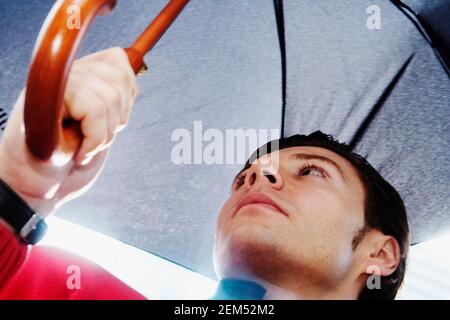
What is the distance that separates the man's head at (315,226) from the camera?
3.81ft

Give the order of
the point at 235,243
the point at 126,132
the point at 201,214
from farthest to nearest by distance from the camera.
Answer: the point at 201,214
the point at 126,132
the point at 235,243

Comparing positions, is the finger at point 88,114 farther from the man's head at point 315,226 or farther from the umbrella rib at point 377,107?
the umbrella rib at point 377,107

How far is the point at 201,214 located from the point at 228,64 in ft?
2.11

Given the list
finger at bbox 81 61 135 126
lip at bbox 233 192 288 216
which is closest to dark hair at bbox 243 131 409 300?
lip at bbox 233 192 288 216

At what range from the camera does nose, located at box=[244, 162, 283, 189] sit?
4.28 ft

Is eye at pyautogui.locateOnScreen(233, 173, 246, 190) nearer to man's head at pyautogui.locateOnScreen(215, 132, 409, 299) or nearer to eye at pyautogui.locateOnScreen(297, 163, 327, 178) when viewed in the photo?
man's head at pyautogui.locateOnScreen(215, 132, 409, 299)

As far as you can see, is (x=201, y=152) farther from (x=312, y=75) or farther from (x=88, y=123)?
(x=88, y=123)

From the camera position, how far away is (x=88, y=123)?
2.03 ft

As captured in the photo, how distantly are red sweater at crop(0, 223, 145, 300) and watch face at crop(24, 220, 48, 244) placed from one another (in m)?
0.35

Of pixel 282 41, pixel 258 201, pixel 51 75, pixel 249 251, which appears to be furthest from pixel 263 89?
pixel 51 75

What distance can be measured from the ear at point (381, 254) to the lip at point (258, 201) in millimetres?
369

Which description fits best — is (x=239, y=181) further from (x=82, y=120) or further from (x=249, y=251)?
(x=82, y=120)

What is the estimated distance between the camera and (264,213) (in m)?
1.20
